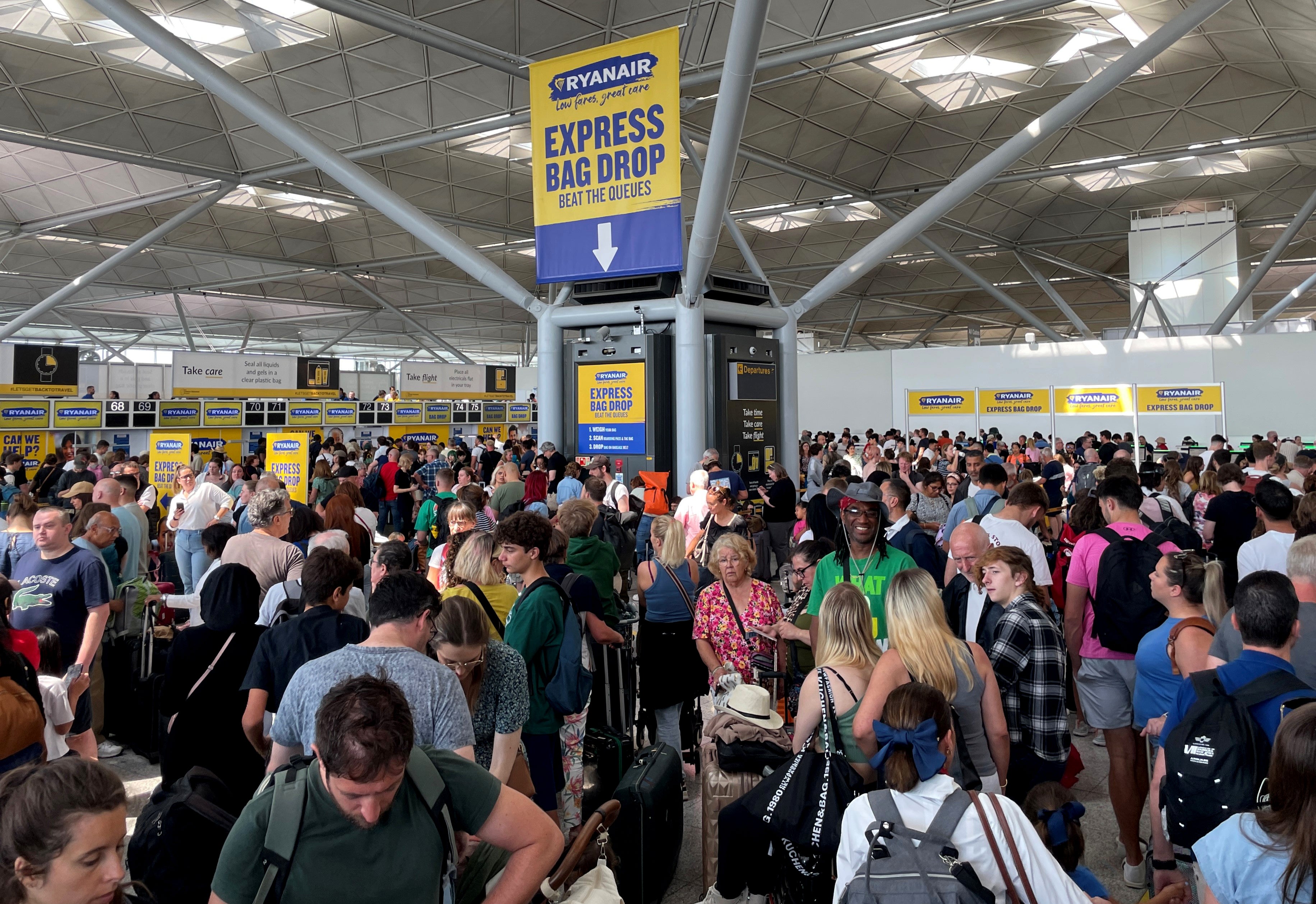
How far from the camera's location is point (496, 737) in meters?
3.10

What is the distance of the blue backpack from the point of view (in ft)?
11.9

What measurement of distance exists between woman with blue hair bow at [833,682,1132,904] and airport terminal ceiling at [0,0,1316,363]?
33.3 ft

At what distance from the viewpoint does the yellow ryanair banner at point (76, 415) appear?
17.3 metres

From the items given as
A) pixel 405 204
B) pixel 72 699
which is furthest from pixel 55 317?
pixel 72 699

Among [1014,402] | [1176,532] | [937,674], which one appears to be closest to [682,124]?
[1014,402]

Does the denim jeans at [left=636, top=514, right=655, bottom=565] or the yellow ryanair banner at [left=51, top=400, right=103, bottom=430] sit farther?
the yellow ryanair banner at [left=51, top=400, right=103, bottom=430]

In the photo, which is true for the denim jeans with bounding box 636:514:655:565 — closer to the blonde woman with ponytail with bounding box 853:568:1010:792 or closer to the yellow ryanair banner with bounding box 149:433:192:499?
the blonde woman with ponytail with bounding box 853:568:1010:792

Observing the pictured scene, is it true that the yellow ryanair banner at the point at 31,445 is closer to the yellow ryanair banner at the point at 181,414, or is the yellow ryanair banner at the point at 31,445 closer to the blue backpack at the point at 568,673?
the yellow ryanair banner at the point at 181,414

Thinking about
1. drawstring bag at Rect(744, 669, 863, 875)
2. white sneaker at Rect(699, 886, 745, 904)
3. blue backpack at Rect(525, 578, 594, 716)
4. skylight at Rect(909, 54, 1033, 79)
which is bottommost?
white sneaker at Rect(699, 886, 745, 904)

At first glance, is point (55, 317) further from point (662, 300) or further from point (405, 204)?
point (662, 300)

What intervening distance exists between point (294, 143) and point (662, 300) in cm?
579

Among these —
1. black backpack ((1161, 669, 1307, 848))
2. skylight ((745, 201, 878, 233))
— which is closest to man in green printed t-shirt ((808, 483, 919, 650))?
black backpack ((1161, 669, 1307, 848))

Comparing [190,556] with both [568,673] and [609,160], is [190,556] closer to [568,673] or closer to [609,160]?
[568,673]

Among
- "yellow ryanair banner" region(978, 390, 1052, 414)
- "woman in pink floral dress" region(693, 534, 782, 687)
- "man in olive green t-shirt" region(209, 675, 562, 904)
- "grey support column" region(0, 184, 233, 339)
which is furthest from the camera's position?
"yellow ryanair banner" region(978, 390, 1052, 414)
